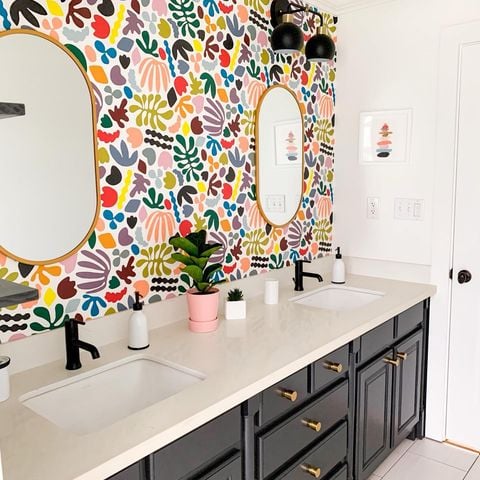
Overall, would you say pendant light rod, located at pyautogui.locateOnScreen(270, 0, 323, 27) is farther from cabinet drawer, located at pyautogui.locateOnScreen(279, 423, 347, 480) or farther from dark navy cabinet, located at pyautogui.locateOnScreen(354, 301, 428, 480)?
cabinet drawer, located at pyautogui.locateOnScreen(279, 423, 347, 480)

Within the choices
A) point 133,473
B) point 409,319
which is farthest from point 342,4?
point 133,473

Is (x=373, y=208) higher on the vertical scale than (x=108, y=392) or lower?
higher

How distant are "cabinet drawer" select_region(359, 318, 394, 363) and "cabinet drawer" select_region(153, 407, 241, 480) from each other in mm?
830

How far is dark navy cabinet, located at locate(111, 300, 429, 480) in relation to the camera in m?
1.42

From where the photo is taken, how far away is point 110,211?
1.86m

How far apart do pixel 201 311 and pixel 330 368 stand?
537mm

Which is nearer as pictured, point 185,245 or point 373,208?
point 185,245

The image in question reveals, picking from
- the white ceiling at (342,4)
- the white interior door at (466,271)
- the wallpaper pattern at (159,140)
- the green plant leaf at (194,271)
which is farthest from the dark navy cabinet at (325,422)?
the white ceiling at (342,4)

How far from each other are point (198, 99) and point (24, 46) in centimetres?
77

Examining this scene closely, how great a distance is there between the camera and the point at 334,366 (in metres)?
1.96

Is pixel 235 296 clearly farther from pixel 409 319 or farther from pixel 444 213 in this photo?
pixel 444 213

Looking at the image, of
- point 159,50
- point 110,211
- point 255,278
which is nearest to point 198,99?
point 159,50

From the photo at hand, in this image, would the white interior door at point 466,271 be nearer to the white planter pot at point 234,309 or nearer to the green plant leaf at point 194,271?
the white planter pot at point 234,309

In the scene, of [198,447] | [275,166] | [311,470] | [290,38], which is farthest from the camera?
[275,166]
